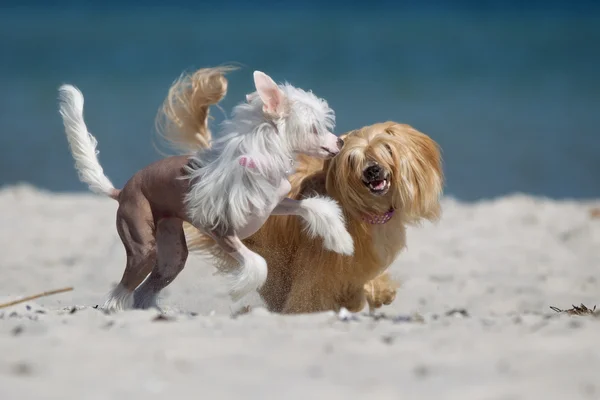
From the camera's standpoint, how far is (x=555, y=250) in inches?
353

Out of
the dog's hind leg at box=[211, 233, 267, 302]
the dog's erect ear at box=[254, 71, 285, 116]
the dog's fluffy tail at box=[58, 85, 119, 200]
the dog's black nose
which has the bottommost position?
the dog's hind leg at box=[211, 233, 267, 302]

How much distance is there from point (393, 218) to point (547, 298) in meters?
2.36

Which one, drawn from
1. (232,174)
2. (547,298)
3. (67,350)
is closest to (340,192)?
(232,174)

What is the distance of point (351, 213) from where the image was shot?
5.07 m

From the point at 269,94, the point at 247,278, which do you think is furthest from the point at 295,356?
the point at 269,94

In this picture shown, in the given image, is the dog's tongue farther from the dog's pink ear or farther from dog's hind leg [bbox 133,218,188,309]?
dog's hind leg [bbox 133,218,188,309]

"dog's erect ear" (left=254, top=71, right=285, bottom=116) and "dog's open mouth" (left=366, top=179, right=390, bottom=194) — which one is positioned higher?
"dog's open mouth" (left=366, top=179, right=390, bottom=194)

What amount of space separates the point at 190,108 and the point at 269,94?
51.1 inches

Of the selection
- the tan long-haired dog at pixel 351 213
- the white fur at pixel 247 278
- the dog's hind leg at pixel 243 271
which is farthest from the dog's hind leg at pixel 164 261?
the tan long-haired dog at pixel 351 213

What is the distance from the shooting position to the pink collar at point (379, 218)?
5109 mm

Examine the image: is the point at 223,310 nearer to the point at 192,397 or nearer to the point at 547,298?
the point at 547,298

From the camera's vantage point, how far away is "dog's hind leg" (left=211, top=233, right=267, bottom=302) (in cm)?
429

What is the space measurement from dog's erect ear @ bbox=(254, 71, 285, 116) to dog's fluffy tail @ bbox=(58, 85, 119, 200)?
103 centimetres

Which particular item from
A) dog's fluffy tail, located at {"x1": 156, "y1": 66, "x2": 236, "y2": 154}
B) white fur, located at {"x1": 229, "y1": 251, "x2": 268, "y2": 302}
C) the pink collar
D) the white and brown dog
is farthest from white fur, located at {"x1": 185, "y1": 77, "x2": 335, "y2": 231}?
dog's fluffy tail, located at {"x1": 156, "y1": 66, "x2": 236, "y2": 154}
